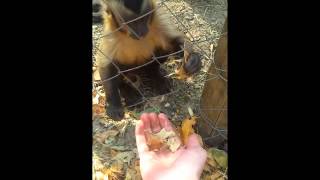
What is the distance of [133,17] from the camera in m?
3.36

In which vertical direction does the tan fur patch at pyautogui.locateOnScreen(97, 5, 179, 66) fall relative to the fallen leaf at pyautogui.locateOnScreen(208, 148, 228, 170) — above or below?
above

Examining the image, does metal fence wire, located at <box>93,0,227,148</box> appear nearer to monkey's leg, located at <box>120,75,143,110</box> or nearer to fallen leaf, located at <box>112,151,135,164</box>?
monkey's leg, located at <box>120,75,143,110</box>

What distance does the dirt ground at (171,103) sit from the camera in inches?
133

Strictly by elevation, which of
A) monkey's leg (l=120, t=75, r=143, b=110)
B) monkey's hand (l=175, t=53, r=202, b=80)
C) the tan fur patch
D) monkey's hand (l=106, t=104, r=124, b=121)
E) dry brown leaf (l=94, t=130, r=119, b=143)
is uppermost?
the tan fur patch

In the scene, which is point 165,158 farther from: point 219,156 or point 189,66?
point 189,66

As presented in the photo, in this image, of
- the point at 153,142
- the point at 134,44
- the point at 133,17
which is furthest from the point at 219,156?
the point at 133,17

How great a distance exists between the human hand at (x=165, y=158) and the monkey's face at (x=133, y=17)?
15.2 inches

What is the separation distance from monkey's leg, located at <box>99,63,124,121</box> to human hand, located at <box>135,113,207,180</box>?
114 millimetres

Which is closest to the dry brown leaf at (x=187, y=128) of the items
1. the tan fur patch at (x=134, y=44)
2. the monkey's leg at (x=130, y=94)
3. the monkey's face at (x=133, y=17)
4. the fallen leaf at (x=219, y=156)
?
the fallen leaf at (x=219, y=156)

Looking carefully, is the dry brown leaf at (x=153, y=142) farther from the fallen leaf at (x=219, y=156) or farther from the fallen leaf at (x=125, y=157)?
the fallen leaf at (x=219, y=156)

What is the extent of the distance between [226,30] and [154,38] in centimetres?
34

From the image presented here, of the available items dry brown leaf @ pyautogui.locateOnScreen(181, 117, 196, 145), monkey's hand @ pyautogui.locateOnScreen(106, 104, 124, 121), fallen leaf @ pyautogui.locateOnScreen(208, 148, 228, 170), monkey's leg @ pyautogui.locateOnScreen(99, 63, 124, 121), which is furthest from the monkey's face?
fallen leaf @ pyautogui.locateOnScreen(208, 148, 228, 170)

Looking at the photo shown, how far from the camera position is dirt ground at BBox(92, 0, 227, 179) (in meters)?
3.38

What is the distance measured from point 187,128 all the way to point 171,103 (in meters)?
0.14
